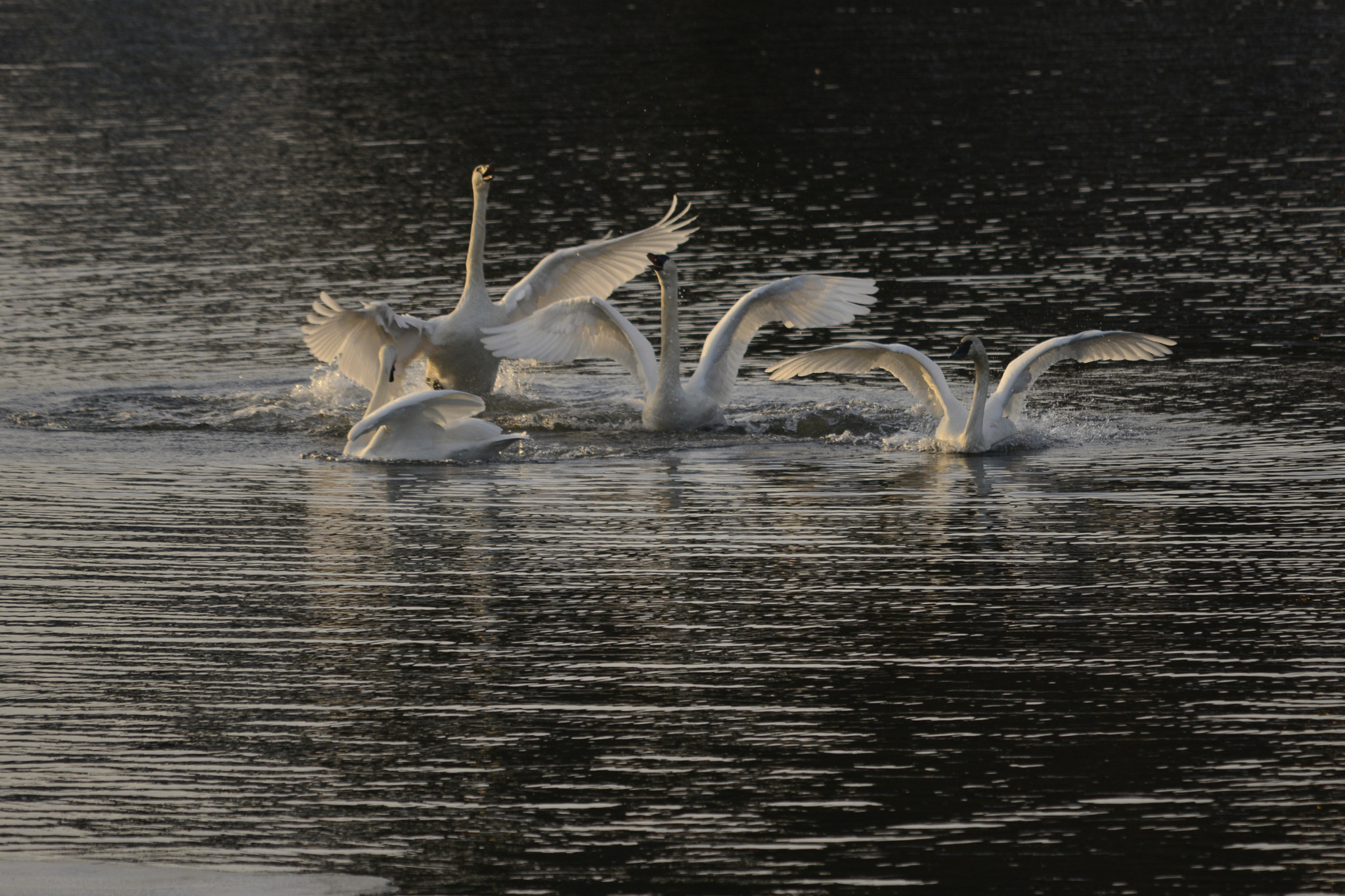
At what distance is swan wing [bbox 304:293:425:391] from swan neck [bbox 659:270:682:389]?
7.21ft

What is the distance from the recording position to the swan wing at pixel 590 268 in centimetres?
1795

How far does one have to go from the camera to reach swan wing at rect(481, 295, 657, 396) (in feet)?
53.5

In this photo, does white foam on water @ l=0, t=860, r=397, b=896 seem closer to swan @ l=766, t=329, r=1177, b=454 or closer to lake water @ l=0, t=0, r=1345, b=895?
lake water @ l=0, t=0, r=1345, b=895

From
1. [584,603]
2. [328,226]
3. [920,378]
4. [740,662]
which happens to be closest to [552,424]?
[920,378]

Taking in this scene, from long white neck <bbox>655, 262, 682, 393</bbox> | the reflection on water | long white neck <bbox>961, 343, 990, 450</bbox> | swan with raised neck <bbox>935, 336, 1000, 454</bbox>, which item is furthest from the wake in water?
the reflection on water

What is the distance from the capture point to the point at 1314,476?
13.0 meters

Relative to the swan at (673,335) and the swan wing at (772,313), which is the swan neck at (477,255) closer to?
the swan at (673,335)

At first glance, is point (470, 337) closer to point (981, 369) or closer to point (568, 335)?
point (568, 335)

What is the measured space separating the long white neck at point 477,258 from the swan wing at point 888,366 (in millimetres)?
2823

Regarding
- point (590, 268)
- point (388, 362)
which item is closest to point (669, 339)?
point (388, 362)

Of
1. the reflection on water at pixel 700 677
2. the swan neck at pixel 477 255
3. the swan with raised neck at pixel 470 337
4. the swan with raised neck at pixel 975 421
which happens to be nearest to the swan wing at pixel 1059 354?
the swan with raised neck at pixel 975 421

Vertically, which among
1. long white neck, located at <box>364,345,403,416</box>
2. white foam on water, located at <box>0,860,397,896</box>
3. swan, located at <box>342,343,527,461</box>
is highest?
long white neck, located at <box>364,345,403,416</box>

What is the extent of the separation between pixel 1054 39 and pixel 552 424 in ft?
97.5

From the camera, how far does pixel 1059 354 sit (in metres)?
15.1
